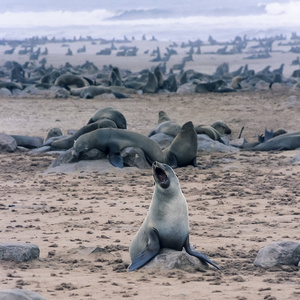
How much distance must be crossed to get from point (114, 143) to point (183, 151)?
2.79 feet

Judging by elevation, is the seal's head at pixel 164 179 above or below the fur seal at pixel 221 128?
above

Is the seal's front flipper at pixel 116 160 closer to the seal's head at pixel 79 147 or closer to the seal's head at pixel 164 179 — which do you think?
the seal's head at pixel 79 147

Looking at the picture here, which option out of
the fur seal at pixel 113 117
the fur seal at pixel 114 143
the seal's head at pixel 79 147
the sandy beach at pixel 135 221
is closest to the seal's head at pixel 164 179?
the sandy beach at pixel 135 221

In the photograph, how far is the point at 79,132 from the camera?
32.6ft

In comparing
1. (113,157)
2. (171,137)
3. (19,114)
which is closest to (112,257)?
(113,157)

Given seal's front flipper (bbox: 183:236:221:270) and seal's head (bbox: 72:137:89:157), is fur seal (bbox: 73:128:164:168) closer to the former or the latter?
seal's head (bbox: 72:137:89:157)

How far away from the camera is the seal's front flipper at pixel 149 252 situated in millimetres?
4318

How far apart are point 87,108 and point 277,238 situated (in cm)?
1019

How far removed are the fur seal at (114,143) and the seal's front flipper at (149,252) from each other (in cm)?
429

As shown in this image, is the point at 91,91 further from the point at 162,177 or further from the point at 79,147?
the point at 162,177

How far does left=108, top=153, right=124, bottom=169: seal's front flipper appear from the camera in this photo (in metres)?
8.66

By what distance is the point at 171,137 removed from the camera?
1050cm

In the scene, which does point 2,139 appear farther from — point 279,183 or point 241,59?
point 241,59

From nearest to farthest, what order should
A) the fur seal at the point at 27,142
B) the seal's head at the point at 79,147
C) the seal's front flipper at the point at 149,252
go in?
the seal's front flipper at the point at 149,252 → the seal's head at the point at 79,147 → the fur seal at the point at 27,142
